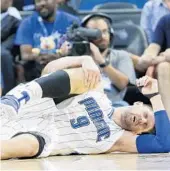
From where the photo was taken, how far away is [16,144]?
379cm

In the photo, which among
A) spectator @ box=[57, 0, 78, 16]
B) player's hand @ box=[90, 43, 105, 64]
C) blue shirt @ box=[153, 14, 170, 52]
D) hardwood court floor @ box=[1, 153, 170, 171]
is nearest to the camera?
hardwood court floor @ box=[1, 153, 170, 171]

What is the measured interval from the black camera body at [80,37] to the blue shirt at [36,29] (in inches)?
16.3

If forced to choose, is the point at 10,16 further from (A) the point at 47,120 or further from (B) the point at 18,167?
(B) the point at 18,167

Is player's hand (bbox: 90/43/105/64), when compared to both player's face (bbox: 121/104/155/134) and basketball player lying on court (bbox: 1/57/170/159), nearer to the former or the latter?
basketball player lying on court (bbox: 1/57/170/159)

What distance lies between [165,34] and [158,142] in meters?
1.63

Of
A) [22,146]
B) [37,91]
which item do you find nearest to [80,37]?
[37,91]

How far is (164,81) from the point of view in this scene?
16.4ft

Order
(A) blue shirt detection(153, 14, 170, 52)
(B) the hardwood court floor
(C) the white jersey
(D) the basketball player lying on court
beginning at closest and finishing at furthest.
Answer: (B) the hardwood court floor
(D) the basketball player lying on court
(C) the white jersey
(A) blue shirt detection(153, 14, 170, 52)

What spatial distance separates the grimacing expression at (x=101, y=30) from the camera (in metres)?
5.55

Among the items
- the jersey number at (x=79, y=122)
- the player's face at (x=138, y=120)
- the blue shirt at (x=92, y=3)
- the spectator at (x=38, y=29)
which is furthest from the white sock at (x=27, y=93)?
the blue shirt at (x=92, y=3)

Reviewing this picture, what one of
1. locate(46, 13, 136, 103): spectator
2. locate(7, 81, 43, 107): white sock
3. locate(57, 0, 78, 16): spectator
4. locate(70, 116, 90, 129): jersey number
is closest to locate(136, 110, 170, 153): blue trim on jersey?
locate(70, 116, 90, 129): jersey number

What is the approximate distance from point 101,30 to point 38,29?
0.71m

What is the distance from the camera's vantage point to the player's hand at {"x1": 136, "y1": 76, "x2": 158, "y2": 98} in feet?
14.0

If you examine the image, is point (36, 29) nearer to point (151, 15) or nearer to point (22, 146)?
point (151, 15)
